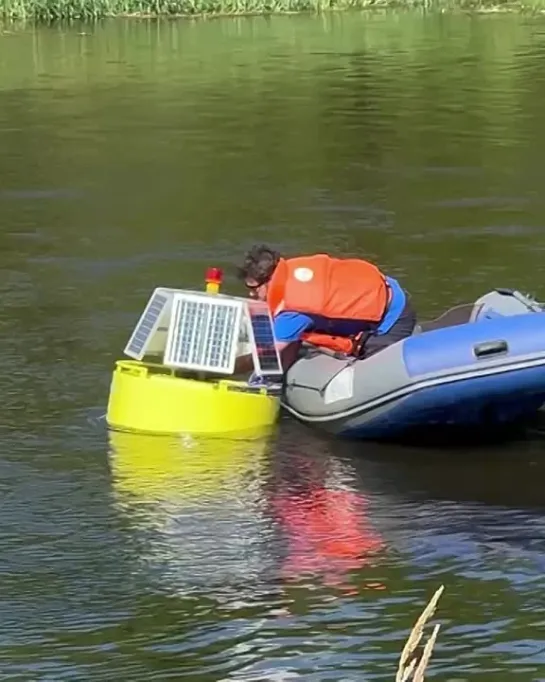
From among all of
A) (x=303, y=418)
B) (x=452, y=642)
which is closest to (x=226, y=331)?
(x=303, y=418)

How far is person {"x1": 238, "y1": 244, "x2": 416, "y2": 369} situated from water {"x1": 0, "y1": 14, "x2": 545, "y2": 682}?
434 mm

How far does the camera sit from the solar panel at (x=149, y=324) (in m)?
6.66

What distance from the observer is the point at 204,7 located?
3092 cm

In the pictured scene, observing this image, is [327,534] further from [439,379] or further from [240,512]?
[439,379]

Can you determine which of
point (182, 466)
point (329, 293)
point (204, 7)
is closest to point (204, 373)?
point (182, 466)

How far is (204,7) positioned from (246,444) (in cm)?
2538

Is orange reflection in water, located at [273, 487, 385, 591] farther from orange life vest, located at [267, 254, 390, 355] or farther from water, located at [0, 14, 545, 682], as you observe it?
orange life vest, located at [267, 254, 390, 355]

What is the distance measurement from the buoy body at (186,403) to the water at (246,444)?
0.10 m

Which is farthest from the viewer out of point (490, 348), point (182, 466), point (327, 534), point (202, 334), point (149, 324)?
point (149, 324)

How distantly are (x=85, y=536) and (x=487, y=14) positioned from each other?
88.3 feet

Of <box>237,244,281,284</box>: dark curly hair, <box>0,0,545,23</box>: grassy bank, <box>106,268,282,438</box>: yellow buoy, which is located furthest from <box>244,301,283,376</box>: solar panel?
<box>0,0,545,23</box>: grassy bank

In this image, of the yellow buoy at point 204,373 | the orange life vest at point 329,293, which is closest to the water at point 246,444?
the yellow buoy at point 204,373

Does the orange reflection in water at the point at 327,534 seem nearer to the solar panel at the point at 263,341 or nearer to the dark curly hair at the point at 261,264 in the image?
the solar panel at the point at 263,341

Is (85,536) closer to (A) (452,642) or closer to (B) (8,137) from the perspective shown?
(A) (452,642)
